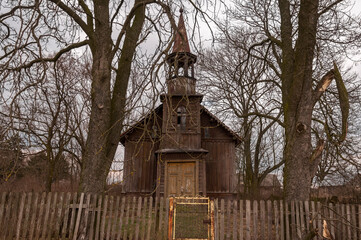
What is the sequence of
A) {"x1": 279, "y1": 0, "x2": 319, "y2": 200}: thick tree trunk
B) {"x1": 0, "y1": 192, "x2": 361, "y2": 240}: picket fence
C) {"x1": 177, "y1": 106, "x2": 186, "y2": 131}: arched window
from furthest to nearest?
1. {"x1": 177, "y1": 106, "x2": 186, "y2": 131}: arched window
2. {"x1": 279, "y1": 0, "x2": 319, "y2": 200}: thick tree trunk
3. {"x1": 0, "y1": 192, "x2": 361, "y2": 240}: picket fence

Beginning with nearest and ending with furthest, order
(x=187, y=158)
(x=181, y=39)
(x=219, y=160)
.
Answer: (x=181, y=39), (x=187, y=158), (x=219, y=160)

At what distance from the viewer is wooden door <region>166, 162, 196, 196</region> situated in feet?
49.6

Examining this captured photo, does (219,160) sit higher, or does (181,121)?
(181,121)

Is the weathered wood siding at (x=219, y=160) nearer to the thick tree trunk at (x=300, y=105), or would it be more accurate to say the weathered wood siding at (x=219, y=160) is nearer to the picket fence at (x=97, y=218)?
the thick tree trunk at (x=300, y=105)

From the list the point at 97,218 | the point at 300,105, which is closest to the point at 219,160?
the point at 300,105

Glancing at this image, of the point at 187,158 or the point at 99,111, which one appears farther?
the point at 187,158

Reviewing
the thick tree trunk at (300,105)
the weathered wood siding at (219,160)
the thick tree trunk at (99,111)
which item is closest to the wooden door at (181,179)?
the weathered wood siding at (219,160)

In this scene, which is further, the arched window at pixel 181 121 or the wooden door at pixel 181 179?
the arched window at pixel 181 121

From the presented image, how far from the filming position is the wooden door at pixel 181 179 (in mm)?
15109

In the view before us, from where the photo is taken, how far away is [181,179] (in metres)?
15.3

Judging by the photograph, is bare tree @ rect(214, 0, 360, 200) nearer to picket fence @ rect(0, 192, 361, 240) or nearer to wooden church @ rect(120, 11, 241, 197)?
picket fence @ rect(0, 192, 361, 240)

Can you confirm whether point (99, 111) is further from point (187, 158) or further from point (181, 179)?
point (181, 179)

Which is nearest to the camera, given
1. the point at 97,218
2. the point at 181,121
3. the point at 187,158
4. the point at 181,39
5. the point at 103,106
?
the point at 181,39

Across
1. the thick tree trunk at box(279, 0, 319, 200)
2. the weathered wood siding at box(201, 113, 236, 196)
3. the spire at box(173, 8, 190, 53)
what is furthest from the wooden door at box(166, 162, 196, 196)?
the spire at box(173, 8, 190, 53)
